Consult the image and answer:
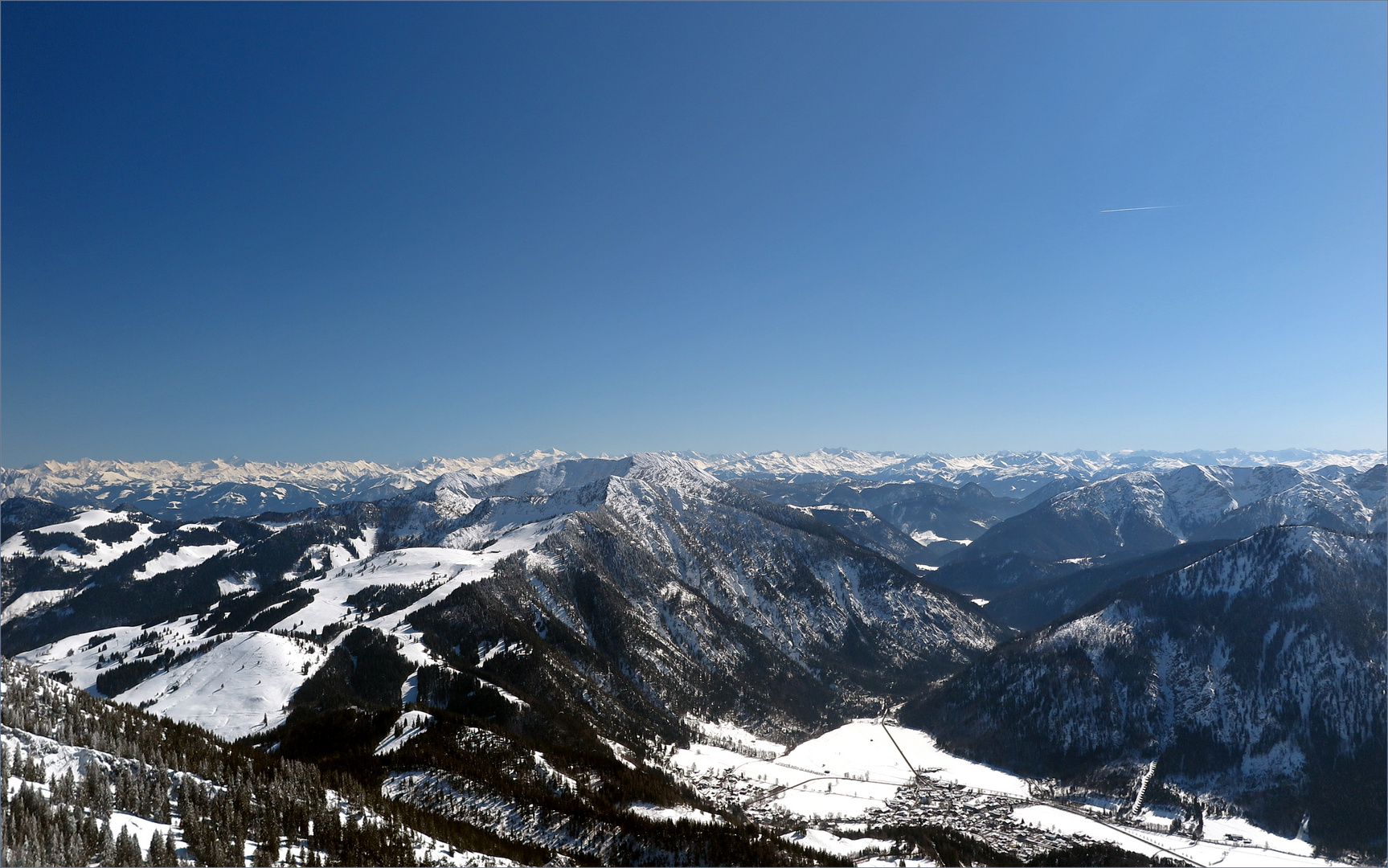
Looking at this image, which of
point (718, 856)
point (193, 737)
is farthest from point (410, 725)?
point (718, 856)

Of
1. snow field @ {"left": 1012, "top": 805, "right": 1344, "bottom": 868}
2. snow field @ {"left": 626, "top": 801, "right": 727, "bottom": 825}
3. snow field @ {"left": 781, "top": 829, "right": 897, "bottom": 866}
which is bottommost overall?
snow field @ {"left": 1012, "top": 805, "right": 1344, "bottom": 868}

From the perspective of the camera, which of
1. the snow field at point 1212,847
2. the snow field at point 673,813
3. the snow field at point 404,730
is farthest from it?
the snow field at point 1212,847

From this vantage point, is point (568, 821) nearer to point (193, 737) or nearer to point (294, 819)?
point (294, 819)

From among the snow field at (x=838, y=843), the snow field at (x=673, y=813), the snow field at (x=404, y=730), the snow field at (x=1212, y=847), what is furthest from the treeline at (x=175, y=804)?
the snow field at (x=1212, y=847)

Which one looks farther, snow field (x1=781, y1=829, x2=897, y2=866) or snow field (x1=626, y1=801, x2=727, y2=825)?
snow field (x1=781, y1=829, x2=897, y2=866)

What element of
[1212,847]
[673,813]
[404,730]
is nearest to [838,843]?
[673,813]

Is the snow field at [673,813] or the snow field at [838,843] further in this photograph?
the snow field at [838,843]

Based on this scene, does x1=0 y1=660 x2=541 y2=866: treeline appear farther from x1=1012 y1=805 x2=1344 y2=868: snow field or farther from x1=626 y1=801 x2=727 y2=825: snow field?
x1=1012 y1=805 x2=1344 y2=868: snow field

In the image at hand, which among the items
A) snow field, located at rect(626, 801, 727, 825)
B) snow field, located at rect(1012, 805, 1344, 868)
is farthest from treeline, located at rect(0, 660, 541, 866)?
snow field, located at rect(1012, 805, 1344, 868)

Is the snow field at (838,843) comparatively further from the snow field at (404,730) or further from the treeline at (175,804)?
the snow field at (404,730)

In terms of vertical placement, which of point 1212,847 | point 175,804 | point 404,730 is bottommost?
point 1212,847

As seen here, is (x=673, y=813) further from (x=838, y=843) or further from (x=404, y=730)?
(x=404, y=730)
